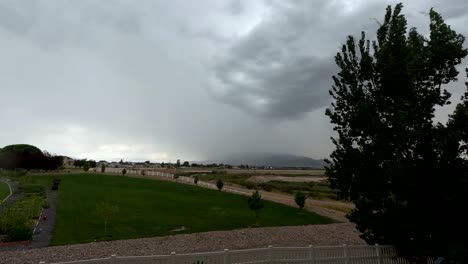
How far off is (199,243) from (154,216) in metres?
9.96

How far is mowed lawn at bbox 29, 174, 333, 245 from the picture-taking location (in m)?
26.7

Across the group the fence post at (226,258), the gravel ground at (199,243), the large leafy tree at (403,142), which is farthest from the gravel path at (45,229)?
the large leafy tree at (403,142)

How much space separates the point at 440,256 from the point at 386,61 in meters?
7.06

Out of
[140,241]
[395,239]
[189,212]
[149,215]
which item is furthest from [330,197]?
[395,239]

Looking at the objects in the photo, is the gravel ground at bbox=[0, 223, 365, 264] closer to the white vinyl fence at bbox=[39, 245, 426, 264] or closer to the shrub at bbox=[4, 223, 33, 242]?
the shrub at bbox=[4, 223, 33, 242]

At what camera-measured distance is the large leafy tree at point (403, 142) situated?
1317cm

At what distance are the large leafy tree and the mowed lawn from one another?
15.5 m

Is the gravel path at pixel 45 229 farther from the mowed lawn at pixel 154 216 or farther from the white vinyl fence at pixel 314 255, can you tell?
the white vinyl fence at pixel 314 255

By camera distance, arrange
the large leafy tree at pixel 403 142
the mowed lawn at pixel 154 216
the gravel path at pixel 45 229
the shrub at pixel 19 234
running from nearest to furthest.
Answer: the large leafy tree at pixel 403 142, the gravel path at pixel 45 229, the shrub at pixel 19 234, the mowed lawn at pixel 154 216

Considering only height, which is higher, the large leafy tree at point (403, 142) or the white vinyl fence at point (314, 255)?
the large leafy tree at point (403, 142)

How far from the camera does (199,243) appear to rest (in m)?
24.3

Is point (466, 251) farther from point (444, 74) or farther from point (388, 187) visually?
point (444, 74)

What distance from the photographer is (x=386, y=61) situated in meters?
15.1

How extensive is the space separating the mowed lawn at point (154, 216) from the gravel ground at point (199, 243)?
1.82 metres
